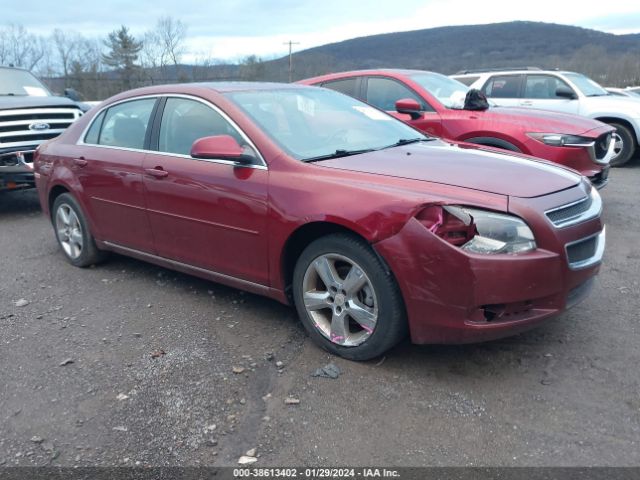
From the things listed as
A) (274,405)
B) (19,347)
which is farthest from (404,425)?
(19,347)

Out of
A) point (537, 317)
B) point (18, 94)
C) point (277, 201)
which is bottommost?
point (537, 317)

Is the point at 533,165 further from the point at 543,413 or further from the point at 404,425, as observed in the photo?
the point at 404,425

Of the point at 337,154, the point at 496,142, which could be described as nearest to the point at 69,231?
the point at 337,154

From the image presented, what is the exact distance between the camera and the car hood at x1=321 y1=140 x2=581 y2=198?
306cm

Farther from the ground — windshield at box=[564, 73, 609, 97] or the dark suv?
windshield at box=[564, 73, 609, 97]

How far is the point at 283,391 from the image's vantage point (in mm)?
3096

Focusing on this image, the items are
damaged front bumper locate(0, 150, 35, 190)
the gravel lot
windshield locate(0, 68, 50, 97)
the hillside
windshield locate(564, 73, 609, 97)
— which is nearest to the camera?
the gravel lot

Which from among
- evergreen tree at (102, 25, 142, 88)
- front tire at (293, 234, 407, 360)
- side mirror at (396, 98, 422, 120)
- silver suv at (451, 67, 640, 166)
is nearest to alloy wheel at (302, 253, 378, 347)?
front tire at (293, 234, 407, 360)

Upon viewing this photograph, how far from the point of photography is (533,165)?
349 cm

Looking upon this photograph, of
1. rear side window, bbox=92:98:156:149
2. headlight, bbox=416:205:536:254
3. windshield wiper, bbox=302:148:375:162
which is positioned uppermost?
rear side window, bbox=92:98:156:149

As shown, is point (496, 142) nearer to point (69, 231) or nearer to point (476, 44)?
point (69, 231)

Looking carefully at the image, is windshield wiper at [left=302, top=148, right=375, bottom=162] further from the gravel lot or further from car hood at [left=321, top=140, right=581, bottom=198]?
the gravel lot

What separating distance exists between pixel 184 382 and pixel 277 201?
1175 millimetres

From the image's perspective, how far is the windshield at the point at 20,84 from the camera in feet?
28.5
